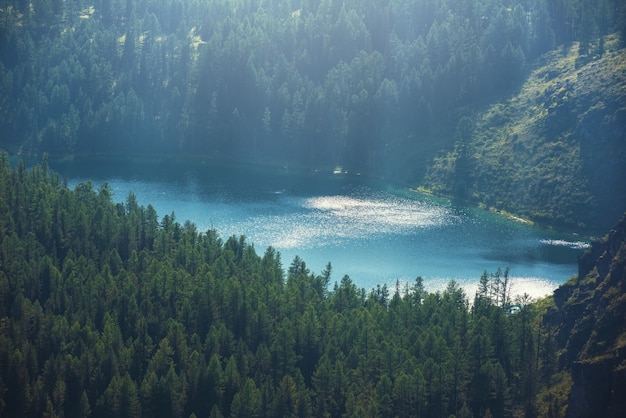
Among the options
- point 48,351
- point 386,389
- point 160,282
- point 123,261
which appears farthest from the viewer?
point 123,261

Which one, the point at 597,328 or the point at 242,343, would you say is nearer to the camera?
the point at 597,328

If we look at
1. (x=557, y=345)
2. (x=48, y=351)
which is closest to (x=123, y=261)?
(x=48, y=351)

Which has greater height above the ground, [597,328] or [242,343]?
[597,328]

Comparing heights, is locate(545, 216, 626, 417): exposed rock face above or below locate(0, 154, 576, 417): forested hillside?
above

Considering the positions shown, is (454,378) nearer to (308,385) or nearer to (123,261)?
(308,385)

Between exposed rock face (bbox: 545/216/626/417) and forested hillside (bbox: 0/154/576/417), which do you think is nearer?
exposed rock face (bbox: 545/216/626/417)

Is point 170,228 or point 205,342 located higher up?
point 170,228
